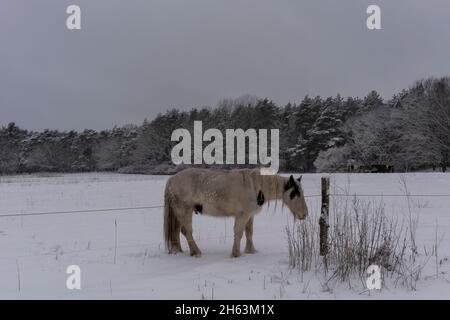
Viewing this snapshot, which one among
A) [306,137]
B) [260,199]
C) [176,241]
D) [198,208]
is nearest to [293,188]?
[260,199]

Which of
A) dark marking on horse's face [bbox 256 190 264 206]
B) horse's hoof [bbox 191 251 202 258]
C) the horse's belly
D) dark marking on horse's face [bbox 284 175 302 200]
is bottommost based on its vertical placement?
horse's hoof [bbox 191 251 202 258]

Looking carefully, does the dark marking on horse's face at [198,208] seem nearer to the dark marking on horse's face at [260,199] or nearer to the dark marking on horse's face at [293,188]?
the dark marking on horse's face at [260,199]

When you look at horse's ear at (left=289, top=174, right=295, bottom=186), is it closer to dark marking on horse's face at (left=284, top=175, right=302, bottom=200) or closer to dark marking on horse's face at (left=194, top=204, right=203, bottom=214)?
dark marking on horse's face at (left=284, top=175, right=302, bottom=200)

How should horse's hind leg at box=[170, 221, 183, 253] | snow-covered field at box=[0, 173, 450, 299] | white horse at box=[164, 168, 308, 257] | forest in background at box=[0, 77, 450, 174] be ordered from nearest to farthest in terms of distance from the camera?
snow-covered field at box=[0, 173, 450, 299]
white horse at box=[164, 168, 308, 257]
horse's hind leg at box=[170, 221, 183, 253]
forest in background at box=[0, 77, 450, 174]

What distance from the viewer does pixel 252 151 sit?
40031 millimetres

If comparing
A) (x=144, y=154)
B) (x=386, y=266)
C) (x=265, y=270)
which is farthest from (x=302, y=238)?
(x=144, y=154)

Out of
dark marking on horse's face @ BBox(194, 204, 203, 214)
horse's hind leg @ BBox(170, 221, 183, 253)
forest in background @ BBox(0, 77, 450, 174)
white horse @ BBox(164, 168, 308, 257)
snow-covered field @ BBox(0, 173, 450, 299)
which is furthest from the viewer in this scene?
forest in background @ BBox(0, 77, 450, 174)

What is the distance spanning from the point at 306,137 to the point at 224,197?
44.4 meters

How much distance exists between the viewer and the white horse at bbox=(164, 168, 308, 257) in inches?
262

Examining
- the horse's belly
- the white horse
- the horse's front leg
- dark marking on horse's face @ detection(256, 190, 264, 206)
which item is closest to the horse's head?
the white horse

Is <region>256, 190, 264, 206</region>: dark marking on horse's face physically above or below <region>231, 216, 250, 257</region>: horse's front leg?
above

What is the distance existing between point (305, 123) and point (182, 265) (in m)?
45.8

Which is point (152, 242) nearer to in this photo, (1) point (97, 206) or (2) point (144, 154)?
(1) point (97, 206)

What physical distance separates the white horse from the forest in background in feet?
104
